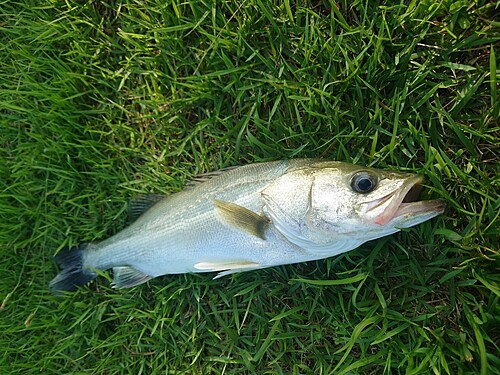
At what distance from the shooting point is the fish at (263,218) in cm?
226

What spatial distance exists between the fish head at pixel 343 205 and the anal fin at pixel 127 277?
119 centimetres

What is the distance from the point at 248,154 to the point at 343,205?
98 cm

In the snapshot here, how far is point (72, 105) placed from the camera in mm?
3404

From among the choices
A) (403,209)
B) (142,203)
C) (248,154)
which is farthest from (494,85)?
(142,203)

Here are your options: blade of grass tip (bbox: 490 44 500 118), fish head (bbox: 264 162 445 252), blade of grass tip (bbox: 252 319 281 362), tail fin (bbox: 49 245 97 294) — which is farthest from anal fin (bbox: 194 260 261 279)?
blade of grass tip (bbox: 490 44 500 118)

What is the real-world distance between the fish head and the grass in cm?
38

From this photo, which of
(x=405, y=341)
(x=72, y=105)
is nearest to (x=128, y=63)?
(x=72, y=105)

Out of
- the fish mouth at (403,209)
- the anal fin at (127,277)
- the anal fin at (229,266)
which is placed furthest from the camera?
the anal fin at (127,277)

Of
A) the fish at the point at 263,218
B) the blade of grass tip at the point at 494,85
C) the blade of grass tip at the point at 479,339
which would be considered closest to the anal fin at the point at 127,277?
the fish at the point at 263,218

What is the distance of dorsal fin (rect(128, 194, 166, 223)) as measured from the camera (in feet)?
10.3

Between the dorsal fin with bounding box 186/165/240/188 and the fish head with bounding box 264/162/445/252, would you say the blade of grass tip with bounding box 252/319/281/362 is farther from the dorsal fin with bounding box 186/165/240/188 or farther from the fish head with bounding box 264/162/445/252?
the dorsal fin with bounding box 186/165/240/188

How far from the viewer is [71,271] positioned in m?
3.34

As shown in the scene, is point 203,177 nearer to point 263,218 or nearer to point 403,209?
point 263,218

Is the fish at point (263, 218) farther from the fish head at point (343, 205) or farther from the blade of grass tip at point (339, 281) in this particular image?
the blade of grass tip at point (339, 281)
